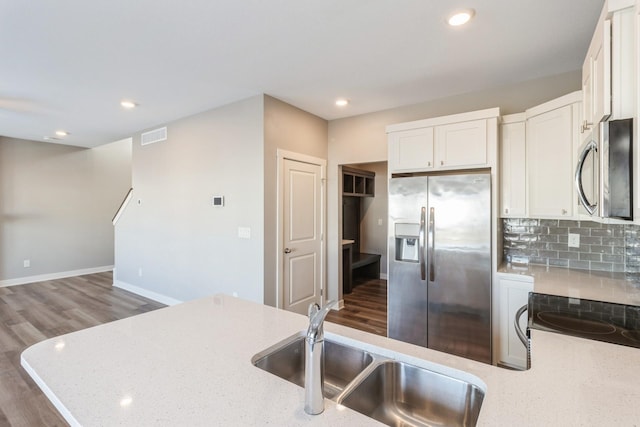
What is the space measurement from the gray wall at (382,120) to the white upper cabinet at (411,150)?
60 cm

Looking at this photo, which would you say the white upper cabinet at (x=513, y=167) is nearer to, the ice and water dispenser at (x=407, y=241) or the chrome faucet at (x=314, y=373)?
the ice and water dispenser at (x=407, y=241)

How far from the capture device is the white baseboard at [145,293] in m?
4.52

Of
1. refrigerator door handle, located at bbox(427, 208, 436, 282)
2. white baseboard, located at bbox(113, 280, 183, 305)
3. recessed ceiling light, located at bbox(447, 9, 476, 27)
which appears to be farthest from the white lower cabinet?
white baseboard, located at bbox(113, 280, 183, 305)

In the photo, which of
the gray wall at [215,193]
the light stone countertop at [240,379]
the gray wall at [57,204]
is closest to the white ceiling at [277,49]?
the gray wall at [215,193]

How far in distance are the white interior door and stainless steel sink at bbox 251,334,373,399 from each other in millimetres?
2284

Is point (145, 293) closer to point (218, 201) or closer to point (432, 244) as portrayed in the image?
point (218, 201)

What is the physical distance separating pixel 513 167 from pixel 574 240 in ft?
2.69

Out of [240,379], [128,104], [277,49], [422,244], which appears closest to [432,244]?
[422,244]

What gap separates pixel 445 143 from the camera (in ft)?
9.64

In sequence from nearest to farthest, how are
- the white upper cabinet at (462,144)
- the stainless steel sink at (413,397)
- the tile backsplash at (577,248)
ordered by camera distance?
the stainless steel sink at (413,397), the tile backsplash at (577,248), the white upper cabinet at (462,144)

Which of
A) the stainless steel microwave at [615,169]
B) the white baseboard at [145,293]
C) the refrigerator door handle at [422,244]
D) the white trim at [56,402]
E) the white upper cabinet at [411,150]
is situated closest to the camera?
the white trim at [56,402]

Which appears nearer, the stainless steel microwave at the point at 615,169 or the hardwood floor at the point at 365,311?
→ the stainless steel microwave at the point at 615,169

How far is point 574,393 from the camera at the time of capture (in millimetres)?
948

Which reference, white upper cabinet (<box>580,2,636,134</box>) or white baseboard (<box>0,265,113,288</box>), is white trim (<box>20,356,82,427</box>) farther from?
white baseboard (<box>0,265,113,288</box>)
